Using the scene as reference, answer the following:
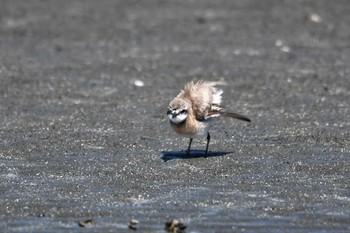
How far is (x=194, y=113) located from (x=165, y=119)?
1780 millimetres

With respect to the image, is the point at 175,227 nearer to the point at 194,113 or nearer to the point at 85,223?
the point at 85,223

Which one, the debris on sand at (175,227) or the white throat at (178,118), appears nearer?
the debris on sand at (175,227)

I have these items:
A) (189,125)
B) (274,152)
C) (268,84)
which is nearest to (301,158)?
(274,152)

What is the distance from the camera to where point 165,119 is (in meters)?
13.3

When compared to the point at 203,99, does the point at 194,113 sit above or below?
below

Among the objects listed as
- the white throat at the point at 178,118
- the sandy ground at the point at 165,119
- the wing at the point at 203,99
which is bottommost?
the sandy ground at the point at 165,119

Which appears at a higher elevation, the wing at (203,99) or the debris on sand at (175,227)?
the wing at (203,99)

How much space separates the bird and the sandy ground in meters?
0.35

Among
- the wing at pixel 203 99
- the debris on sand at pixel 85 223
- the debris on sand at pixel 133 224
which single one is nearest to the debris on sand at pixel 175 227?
the debris on sand at pixel 133 224

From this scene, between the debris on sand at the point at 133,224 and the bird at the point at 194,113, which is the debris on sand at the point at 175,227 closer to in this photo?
the debris on sand at the point at 133,224

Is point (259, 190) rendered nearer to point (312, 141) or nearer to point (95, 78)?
point (312, 141)

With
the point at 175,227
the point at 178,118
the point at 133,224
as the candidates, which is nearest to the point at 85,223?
the point at 133,224

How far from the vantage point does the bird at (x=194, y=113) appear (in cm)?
1129

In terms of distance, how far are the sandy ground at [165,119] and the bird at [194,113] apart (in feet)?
1.14
